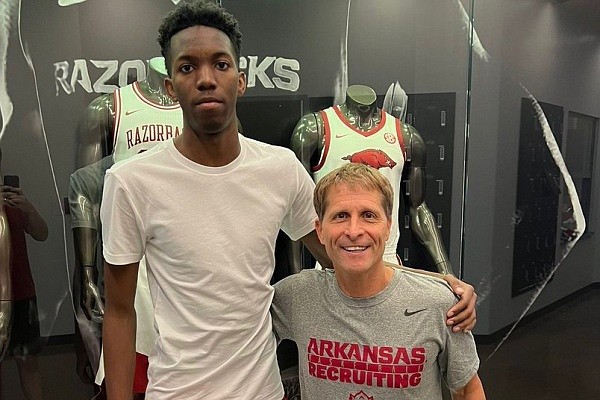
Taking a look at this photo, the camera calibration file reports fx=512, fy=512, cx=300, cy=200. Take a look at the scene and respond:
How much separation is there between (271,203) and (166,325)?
33 centimetres

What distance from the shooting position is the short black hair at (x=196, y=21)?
1017mm

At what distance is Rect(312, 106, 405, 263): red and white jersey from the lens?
6.83ft

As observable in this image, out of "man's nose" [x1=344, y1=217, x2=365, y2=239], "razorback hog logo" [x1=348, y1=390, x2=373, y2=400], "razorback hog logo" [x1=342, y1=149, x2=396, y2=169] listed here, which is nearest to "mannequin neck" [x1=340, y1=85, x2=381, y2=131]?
"razorback hog logo" [x1=342, y1=149, x2=396, y2=169]

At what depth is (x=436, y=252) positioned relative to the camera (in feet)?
7.08

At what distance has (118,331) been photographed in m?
1.05

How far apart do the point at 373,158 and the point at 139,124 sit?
92cm

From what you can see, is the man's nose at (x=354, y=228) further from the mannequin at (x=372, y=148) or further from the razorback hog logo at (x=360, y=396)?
the mannequin at (x=372, y=148)

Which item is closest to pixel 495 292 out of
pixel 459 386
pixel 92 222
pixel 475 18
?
pixel 475 18

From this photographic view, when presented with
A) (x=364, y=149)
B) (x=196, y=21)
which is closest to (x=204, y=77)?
(x=196, y=21)

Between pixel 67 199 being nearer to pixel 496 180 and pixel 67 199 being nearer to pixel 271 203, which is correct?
pixel 271 203

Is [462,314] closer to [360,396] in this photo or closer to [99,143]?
[360,396]

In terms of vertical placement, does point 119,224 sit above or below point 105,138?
below

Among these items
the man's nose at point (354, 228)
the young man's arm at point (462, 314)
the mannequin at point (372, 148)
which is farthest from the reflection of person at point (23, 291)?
the young man's arm at point (462, 314)

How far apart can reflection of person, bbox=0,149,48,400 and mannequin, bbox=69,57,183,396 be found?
0.90 ft
